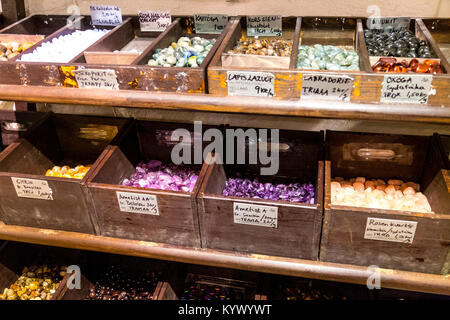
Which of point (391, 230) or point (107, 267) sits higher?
point (391, 230)

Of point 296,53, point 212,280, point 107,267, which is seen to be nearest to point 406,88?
point 296,53

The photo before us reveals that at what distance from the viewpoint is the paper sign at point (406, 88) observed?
45.7 inches

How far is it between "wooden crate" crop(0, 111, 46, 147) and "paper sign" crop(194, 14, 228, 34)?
99 cm

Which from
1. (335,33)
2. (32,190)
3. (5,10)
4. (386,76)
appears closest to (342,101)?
(386,76)

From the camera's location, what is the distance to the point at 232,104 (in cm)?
128

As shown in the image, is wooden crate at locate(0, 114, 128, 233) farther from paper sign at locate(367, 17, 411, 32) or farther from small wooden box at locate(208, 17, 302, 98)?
paper sign at locate(367, 17, 411, 32)

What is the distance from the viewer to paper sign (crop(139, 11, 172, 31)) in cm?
172

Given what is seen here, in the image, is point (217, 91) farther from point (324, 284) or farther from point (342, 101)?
point (324, 284)

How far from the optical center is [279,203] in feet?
4.44

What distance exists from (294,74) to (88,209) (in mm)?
915

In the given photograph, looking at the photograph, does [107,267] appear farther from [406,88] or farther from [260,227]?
[406,88]

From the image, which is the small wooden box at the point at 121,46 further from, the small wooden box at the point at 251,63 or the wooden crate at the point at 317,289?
the wooden crate at the point at 317,289

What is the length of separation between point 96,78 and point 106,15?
515 millimetres

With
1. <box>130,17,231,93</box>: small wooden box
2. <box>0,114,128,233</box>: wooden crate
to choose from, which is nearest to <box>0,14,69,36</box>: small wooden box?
<box>0,114,128,233</box>: wooden crate
